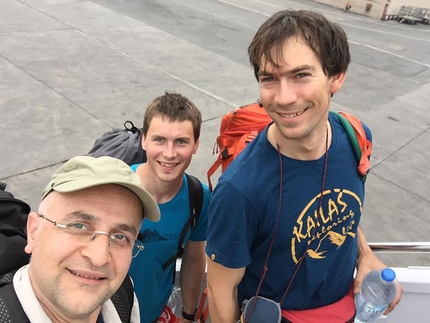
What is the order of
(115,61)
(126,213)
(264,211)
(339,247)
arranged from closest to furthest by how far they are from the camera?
(126,213)
(264,211)
(339,247)
(115,61)

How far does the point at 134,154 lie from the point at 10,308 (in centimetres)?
131

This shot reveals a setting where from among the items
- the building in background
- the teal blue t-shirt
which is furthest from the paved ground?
the building in background

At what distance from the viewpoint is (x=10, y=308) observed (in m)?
1.06

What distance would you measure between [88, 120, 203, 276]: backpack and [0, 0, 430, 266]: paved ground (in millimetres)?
1857

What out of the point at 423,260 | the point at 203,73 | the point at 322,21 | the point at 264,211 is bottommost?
the point at 423,260

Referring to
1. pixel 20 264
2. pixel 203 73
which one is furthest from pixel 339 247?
pixel 203 73

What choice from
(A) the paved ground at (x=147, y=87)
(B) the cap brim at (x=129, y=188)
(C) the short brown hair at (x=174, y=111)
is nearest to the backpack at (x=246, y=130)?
(C) the short brown hair at (x=174, y=111)

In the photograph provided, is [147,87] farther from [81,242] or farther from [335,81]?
[81,242]

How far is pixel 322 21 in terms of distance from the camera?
1.62m

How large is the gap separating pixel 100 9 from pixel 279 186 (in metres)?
10.5

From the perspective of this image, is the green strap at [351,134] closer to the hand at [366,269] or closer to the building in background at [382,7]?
the hand at [366,269]

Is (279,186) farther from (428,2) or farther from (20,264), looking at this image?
(428,2)

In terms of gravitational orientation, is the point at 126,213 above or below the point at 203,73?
above

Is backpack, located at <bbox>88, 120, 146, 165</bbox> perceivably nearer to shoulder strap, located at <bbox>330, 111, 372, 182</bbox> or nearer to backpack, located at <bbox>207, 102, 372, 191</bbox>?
backpack, located at <bbox>207, 102, 372, 191</bbox>
